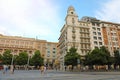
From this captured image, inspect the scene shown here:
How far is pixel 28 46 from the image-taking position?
93.2 meters

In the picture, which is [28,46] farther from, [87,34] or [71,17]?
[87,34]

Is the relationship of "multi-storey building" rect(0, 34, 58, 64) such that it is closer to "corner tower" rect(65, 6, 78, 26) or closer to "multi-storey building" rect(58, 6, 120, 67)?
"multi-storey building" rect(58, 6, 120, 67)

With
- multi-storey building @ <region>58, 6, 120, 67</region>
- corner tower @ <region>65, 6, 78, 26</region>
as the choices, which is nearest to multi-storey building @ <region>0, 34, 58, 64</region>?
multi-storey building @ <region>58, 6, 120, 67</region>

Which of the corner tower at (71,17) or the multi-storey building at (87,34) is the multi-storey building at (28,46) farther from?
the corner tower at (71,17)

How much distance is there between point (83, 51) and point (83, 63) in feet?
27.2

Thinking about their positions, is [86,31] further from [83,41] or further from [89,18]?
[89,18]

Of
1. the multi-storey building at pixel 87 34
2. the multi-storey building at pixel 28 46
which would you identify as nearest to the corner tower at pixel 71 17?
the multi-storey building at pixel 87 34

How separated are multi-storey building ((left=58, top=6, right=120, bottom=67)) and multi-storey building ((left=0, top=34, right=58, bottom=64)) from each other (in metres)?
32.8

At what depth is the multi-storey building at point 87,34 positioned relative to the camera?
62.3m

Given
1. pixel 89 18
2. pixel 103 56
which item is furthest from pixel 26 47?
pixel 103 56

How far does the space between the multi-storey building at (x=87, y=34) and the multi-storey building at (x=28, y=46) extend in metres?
32.8

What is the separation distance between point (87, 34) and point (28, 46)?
1837 inches

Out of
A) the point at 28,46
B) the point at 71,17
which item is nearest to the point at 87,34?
the point at 71,17

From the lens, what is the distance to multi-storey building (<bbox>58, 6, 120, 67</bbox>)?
62344 mm
